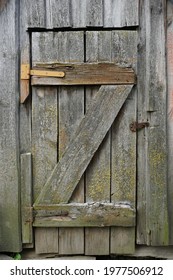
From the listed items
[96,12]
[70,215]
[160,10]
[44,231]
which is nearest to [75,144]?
[70,215]

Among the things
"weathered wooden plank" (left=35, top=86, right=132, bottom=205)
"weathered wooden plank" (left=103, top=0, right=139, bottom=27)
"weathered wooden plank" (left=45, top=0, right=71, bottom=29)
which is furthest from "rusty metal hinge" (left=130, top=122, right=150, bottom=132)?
"weathered wooden plank" (left=45, top=0, right=71, bottom=29)

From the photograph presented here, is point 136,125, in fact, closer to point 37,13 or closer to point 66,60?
point 66,60

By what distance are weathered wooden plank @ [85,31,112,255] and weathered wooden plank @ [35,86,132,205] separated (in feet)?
0.20

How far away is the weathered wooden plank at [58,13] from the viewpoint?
2629 mm

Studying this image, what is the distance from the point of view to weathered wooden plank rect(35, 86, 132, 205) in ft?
8.77

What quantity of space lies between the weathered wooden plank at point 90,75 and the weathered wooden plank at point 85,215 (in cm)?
91

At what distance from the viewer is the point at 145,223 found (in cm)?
280

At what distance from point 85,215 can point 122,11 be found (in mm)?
1516

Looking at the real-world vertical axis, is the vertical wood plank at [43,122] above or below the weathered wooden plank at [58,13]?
below

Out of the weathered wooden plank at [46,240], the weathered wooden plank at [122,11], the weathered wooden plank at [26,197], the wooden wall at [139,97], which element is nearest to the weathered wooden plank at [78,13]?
the wooden wall at [139,97]

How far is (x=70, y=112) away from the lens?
2.72 metres

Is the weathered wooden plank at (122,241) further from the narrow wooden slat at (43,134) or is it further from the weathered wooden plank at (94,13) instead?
the weathered wooden plank at (94,13)

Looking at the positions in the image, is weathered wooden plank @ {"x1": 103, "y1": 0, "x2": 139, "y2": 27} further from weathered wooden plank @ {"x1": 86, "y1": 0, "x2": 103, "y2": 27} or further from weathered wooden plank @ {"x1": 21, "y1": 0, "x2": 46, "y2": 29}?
weathered wooden plank @ {"x1": 21, "y1": 0, "x2": 46, "y2": 29}

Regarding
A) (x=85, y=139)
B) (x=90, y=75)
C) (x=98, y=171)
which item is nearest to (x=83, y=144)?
(x=85, y=139)
